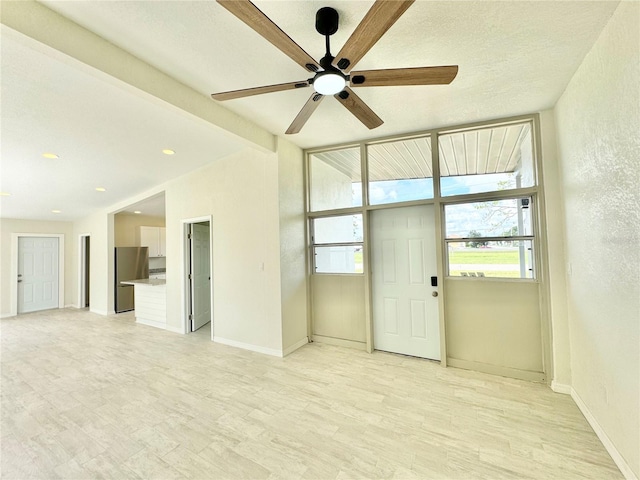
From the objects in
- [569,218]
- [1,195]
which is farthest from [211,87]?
[1,195]

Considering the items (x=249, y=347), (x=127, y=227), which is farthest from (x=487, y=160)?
(x=127, y=227)

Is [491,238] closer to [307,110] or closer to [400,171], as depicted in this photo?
[400,171]

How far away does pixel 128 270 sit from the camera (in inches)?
279

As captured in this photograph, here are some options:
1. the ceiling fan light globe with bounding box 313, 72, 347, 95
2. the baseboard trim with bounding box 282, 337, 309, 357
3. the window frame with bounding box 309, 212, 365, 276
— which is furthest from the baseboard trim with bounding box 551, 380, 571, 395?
the ceiling fan light globe with bounding box 313, 72, 347, 95

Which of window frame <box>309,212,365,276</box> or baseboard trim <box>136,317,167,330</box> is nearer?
window frame <box>309,212,365,276</box>

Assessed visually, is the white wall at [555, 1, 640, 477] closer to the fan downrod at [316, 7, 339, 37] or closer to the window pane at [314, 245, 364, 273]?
the fan downrod at [316, 7, 339, 37]

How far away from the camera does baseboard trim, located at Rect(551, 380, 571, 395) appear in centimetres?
270

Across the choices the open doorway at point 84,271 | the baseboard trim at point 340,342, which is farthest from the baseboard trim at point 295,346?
the open doorway at point 84,271

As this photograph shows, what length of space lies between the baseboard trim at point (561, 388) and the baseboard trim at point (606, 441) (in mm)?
119

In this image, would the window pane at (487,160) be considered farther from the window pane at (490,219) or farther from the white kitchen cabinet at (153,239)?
the white kitchen cabinet at (153,239)

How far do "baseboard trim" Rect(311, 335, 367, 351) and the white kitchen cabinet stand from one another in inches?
218

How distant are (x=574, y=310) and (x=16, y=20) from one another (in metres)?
4.58

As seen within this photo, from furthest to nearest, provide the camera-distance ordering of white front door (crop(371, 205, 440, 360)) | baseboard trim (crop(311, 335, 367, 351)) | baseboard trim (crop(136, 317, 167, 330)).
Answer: baseboard trim (crop(136, 317, 167, 330)), baseboard trim (crop(311, 335, 367, 351)), white front door (crop(371, 205, 440, 360))

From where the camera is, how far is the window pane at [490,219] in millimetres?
3053
